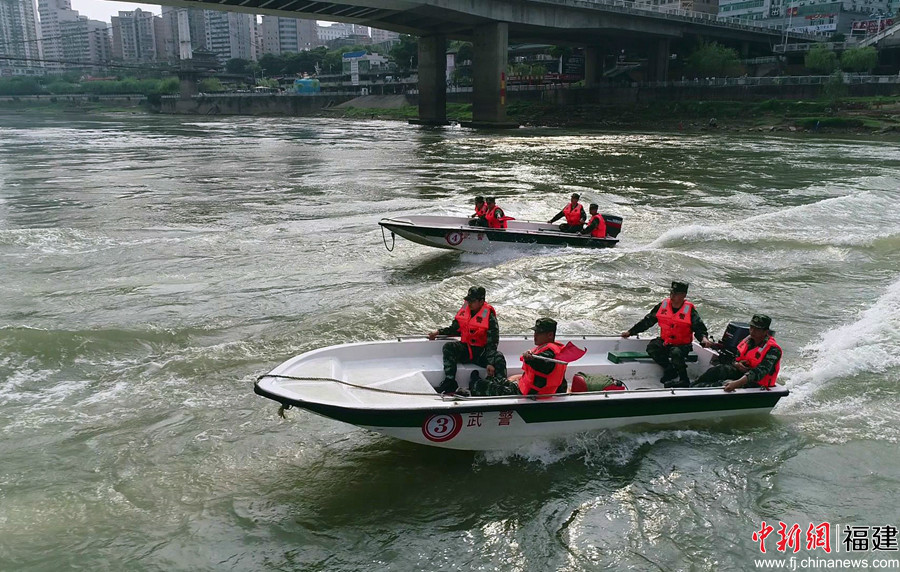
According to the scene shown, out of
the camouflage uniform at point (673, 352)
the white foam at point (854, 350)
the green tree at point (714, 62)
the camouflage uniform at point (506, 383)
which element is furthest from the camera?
the green tree at point (714, 62)

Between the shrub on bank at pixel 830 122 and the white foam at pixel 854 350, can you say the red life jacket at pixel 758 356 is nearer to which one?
the white foam at pixel 854 350

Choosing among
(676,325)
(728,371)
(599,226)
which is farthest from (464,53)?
(728,371)

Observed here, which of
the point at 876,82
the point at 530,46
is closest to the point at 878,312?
the point at 876,82

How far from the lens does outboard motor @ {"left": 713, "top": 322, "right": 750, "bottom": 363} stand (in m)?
8.67

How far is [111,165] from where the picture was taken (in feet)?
120

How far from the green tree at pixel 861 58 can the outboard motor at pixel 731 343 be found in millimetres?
70675

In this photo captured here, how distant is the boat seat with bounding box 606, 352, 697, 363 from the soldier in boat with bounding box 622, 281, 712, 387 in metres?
0.11

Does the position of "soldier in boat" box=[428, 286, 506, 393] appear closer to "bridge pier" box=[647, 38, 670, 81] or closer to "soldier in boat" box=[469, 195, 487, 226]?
"soldier in boat" box=[469, 195, 487, 226]

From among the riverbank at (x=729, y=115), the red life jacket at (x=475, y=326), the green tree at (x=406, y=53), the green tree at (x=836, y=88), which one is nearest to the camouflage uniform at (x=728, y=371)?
the red life jacket at (x=475, y=326)

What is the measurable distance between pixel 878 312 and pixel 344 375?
11.1 meters

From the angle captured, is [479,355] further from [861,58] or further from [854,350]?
[861,58]

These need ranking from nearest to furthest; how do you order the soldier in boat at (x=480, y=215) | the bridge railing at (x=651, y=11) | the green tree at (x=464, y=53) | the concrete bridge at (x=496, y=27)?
the soldier in boat at (x=480, y=215) → the concrete bridge at (x=496, y=27) → the bridge railing at (x=651, y=11) → the green tree at (x=464, y=53)

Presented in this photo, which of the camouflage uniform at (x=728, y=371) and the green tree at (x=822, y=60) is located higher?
the green tree at (x=822, y=60)

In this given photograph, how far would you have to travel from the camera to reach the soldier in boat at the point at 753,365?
26.1 feet
